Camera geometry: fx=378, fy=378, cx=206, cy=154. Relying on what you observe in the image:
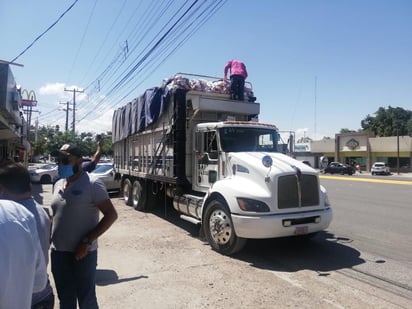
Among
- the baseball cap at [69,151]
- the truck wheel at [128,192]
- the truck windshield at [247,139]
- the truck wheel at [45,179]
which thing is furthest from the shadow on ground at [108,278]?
Result: the truck wheel at [45,179]

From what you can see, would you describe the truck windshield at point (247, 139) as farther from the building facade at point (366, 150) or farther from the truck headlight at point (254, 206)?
the building facade at point (366, 150)

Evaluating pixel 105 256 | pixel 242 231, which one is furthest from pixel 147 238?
pixel 242 231

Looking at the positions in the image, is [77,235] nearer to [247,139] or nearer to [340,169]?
[247,139]

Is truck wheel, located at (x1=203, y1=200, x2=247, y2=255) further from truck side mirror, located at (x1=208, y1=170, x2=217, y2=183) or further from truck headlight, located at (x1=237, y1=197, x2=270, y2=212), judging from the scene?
truck side mirror, located at (x1=208, y1=170, x2=217, y2=183)

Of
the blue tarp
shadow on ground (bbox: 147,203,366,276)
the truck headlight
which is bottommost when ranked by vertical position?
shadow on ground (bbox: 147,203,366,276)

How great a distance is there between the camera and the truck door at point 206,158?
26.7 feet

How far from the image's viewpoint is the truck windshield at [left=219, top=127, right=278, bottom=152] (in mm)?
8078

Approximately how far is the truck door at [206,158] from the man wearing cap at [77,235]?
475cm

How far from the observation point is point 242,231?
6504 millimetres

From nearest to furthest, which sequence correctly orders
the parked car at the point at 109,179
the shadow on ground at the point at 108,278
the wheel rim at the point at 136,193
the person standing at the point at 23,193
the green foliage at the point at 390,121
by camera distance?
the person standing at the point at 23,193 < the shadow on ground at the point at 108,278 < the wheel rim at the point at 136,193 < the parked car at the point at 109,179 < the green foliage at the point at 390,121

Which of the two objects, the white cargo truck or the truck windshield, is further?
the truck windshield

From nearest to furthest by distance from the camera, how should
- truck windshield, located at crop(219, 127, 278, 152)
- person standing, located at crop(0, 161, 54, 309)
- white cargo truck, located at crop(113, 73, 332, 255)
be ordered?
person standing, located at crop(0, 161, 54, 309) → white cargo truck, located at crop(113, 73, 332, 255) → truck windshield, located at crop(219, 127, 278, 152)

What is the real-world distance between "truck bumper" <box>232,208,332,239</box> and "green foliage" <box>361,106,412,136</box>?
8589 centimetres

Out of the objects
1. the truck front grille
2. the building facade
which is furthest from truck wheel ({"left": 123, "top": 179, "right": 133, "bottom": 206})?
the building facade
